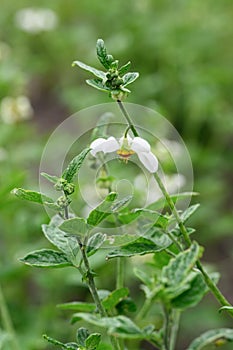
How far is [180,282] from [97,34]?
2.36m

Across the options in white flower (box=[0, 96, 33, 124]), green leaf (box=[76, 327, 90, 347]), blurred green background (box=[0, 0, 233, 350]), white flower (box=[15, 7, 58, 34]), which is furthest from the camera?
white flower (box=[15, 7, 58, 34])

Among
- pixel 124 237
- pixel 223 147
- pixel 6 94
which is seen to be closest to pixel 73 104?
A: pixel 6 94

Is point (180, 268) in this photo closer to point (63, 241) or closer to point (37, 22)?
point (63, 241)

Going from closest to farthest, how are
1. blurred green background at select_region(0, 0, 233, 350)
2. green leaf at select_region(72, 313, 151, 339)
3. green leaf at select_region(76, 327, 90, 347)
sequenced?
green leaf at select_region(72, 313, 151, 339) < green leaf at select_region(76, 327, 90, 347) < blurred green background at select_region(0, 0, 233, 350)

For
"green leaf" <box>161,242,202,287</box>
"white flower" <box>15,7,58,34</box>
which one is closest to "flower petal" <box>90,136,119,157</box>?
"green leaf" <box>161,242,202,287</box>

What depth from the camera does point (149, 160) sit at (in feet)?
1.87

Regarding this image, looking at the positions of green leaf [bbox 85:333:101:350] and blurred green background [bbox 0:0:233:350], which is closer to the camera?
green leaf [bbox 85:333:101:350]

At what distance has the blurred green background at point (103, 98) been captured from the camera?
4.63ft

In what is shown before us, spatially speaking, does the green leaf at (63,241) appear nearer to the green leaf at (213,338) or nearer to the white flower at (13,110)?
the green leaf at (213,338)

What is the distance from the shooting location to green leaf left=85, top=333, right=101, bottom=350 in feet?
1.81

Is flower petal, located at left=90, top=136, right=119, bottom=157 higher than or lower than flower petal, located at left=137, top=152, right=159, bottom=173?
higher

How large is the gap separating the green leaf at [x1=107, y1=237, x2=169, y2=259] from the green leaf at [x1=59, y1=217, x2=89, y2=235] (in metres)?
0.04

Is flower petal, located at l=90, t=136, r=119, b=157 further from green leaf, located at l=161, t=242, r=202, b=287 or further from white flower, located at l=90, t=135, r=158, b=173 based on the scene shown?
green leaf, located at l=161, t=242, r=202, b=287

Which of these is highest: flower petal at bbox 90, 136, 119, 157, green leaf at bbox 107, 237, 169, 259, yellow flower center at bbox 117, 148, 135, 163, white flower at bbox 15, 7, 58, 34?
white flower at bbox 15, 7, 58, 34
